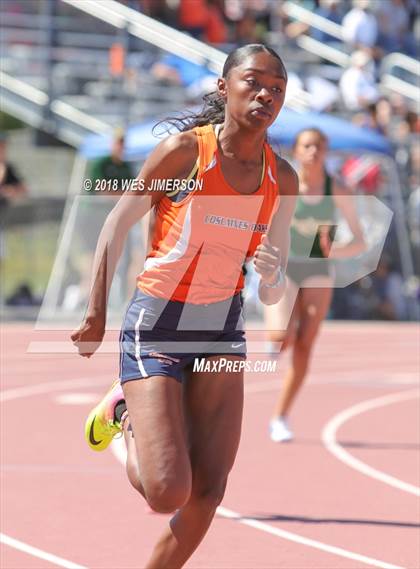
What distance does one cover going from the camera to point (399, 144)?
19375 millimetres

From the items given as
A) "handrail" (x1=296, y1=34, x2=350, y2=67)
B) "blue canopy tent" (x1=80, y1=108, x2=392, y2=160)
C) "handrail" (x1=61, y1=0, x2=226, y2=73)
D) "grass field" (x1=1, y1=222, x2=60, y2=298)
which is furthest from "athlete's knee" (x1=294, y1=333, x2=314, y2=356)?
"handrail" (x1=296, y1=34, x2=350, y2=67)

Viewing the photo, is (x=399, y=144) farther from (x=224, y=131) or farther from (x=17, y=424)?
(x=224, y=131)

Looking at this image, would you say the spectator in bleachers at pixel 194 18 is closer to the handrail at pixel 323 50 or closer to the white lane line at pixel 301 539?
the handrail at pixel 323 50

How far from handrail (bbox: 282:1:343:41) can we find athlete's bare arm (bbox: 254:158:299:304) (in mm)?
16755

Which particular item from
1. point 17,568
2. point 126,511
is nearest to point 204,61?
point 126,511

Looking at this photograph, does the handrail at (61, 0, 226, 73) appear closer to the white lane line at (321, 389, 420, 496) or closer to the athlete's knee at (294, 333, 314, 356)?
the white lane line at (321, 389, 420, 496)

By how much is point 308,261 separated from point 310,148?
2.44ft

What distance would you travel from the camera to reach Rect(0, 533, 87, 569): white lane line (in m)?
5.70

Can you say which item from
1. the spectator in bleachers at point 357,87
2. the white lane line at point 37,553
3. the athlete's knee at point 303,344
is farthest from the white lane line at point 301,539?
the spectator in bleachers at point 357,87

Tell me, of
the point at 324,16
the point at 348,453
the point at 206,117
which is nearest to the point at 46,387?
the point at 348,453

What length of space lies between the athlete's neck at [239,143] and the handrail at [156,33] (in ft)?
46.7

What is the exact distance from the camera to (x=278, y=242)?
5039 mm

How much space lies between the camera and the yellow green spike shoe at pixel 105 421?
5230 mm

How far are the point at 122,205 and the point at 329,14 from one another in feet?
58.1
